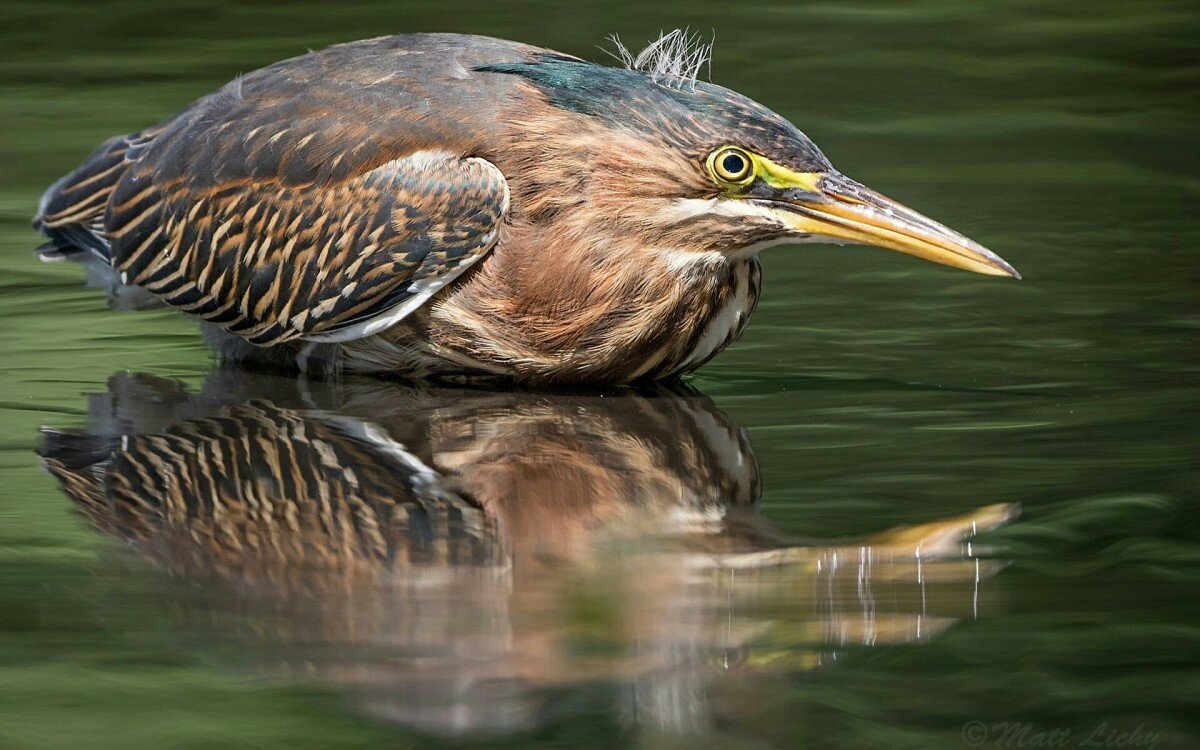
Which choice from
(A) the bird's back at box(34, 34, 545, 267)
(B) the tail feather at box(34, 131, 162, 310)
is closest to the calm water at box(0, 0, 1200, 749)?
(B) the tail feather at box(34, 131, 162, 310)

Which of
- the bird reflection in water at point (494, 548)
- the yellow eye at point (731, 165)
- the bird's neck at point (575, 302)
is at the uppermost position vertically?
the yellow eye at point (731, 165)

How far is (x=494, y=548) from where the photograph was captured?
6.21 meters

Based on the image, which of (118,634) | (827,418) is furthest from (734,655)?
(827,418)

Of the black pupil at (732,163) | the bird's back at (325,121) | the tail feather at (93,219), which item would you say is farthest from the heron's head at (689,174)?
the tail feather at (93,219)

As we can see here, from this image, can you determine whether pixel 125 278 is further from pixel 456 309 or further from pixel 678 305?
pixel 678 305

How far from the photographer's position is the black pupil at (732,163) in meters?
7.96

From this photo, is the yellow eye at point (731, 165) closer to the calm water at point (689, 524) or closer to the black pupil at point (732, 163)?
the black pupil at point (732, 163)

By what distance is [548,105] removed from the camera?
330 inches

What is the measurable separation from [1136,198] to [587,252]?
4.95 meters

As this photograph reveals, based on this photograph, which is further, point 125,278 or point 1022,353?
point 125,278

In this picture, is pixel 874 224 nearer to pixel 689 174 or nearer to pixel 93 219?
pixel 689 174

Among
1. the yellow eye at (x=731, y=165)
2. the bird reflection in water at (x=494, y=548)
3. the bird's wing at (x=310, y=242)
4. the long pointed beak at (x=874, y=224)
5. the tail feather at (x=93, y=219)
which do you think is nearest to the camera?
Answer: the bird reflection in water at (x=494, y=548)

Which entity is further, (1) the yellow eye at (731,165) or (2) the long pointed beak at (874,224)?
(1) the yellow eye at (731,165)

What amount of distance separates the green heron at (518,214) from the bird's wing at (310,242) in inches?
0.5
